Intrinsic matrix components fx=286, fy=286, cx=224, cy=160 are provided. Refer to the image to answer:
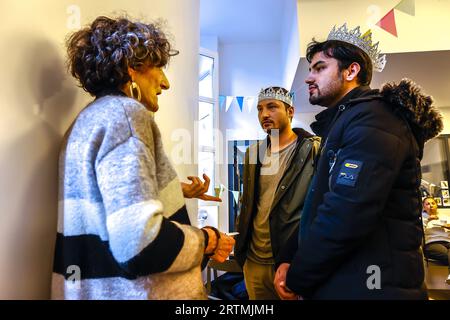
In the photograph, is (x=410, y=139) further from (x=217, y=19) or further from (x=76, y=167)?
(x=217, y=19)

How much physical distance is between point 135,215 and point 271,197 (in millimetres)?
1102

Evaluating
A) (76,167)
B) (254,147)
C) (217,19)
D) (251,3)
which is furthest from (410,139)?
(217,19)

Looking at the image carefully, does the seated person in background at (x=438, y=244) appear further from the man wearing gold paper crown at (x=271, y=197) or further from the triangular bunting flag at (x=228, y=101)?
the triangular bunting flag at (x=228, y=101)

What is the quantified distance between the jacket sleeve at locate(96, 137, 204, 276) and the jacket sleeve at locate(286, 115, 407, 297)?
0.42 m

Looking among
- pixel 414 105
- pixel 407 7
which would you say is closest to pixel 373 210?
pixel 414 105

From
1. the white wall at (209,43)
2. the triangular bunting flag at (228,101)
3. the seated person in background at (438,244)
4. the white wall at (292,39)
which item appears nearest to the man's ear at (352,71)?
the white wall at (292,39)

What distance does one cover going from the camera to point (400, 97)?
81 centimetres

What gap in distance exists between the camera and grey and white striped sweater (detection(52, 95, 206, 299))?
1.69 feet

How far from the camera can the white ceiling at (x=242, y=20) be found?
3.16 m

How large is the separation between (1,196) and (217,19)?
339 cm

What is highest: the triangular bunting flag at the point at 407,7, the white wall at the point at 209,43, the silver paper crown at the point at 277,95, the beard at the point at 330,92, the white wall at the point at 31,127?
the white wall at the point at 209,43

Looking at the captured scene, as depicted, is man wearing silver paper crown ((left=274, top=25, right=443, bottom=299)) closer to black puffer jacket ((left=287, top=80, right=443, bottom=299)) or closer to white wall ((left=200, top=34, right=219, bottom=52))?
black puffer jacket ((left=287, top=80, right=443, bottom=299))

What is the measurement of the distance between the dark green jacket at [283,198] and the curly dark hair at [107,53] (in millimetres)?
988

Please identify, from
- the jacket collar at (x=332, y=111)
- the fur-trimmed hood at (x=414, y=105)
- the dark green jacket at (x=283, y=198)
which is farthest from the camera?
the dark green jacket at (x=283, y=198)
